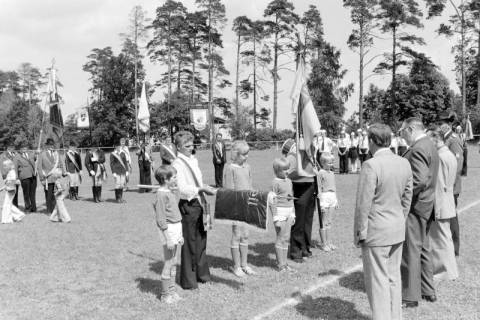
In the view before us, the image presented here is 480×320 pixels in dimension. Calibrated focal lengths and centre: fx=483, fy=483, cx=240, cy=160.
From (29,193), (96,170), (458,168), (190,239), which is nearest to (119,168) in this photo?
(96,170)

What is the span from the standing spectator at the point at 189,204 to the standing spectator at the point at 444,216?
10.1 feet

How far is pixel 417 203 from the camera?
18.0 feet

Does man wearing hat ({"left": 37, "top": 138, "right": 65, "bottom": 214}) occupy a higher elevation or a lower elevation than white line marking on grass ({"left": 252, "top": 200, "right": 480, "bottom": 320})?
higher

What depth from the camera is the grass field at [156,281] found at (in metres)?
5.64

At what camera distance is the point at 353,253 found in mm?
8062

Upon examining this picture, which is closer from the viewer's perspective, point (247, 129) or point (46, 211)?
point (46, 211)

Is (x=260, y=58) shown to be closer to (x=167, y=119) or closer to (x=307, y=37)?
(x=307, y=37)

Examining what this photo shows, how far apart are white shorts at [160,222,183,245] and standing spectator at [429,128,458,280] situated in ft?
11.3

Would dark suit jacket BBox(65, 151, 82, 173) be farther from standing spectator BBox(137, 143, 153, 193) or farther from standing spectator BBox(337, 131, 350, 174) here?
standing spectator BBox(337, 131, 350, 174)

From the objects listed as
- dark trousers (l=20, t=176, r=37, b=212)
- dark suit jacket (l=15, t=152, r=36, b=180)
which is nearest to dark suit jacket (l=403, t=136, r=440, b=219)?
dark suit jacket (l=15, t=152, r=36, b=180)

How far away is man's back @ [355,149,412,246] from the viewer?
4.62 metres

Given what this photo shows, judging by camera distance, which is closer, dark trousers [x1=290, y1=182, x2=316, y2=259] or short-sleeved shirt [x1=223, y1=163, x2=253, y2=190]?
short-sleeved shirt [x1=223, y1=163, x2=253, y2=190]

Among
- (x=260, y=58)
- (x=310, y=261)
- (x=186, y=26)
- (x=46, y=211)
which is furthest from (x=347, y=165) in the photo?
(x=186, y=26)

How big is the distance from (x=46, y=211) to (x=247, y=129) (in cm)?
3672
